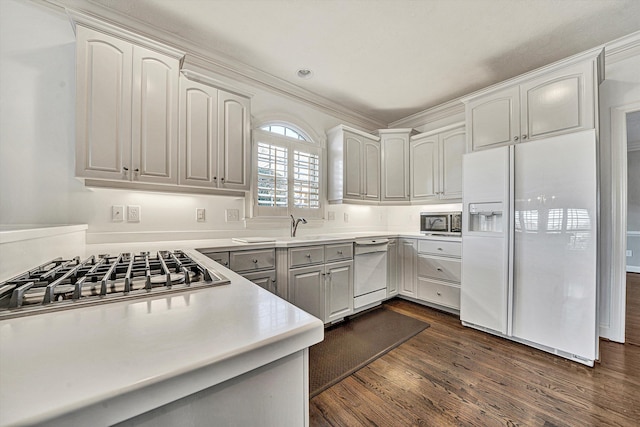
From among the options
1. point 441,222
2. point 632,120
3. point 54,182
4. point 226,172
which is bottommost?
point 441,222

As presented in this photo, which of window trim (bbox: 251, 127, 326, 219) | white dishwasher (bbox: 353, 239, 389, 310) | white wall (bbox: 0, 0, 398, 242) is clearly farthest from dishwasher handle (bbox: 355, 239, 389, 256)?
white wall (bbox: 0, 0, 398, 242)

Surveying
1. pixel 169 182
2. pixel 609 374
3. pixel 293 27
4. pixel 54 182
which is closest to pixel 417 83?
pixel 293 27

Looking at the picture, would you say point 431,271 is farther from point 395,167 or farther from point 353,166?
point 353,166

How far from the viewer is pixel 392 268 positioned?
319cm

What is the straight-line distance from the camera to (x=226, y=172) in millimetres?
2148

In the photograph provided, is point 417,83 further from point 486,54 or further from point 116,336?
point 116,336

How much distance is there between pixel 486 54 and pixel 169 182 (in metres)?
2.98

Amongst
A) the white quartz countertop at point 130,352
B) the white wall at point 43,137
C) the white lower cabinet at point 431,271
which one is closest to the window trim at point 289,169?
the white wall at point 43,137

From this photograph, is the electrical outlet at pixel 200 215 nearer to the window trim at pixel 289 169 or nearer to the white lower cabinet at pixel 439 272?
the window trim at pixel 289 169

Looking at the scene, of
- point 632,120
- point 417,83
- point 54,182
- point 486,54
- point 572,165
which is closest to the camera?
point 54,182

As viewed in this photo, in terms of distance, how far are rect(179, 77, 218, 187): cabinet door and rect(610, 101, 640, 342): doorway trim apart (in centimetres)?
351

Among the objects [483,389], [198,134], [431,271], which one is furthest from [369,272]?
[198,134]

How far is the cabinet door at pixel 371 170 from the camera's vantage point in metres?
3.38

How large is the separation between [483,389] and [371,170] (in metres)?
2.50
